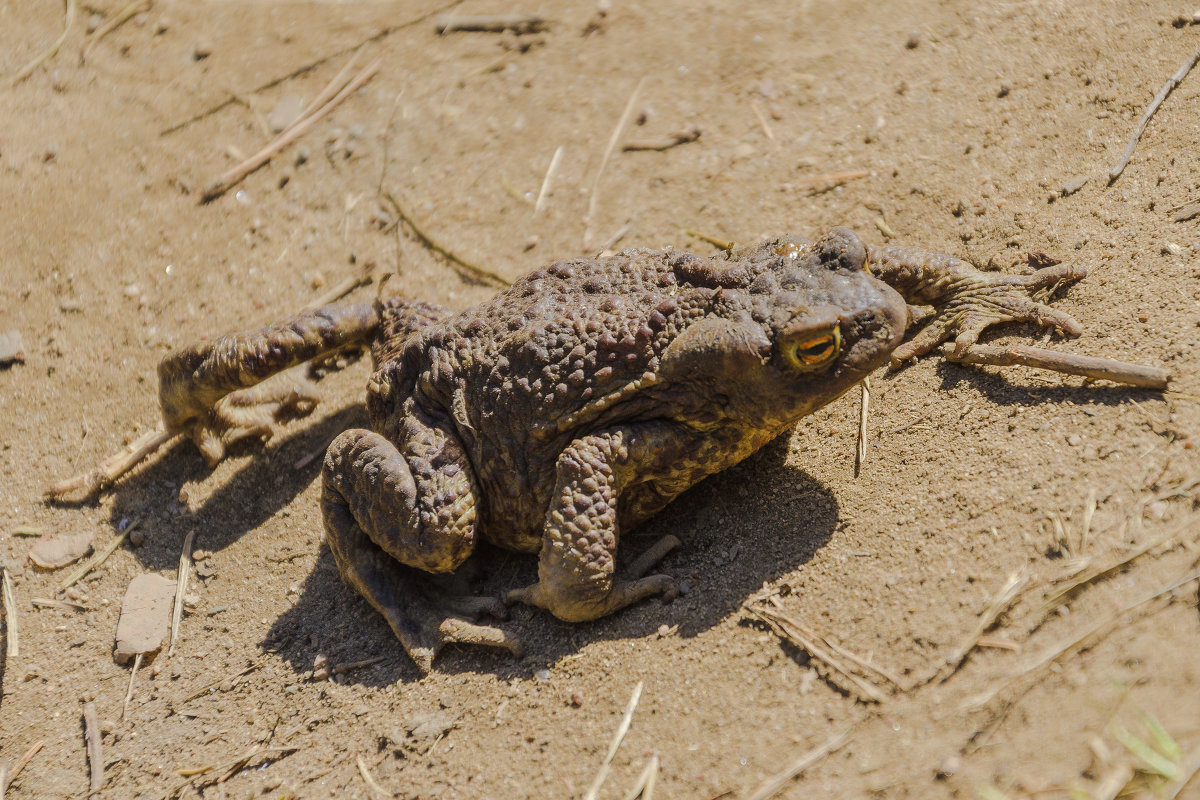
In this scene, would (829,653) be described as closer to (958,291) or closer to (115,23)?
(958,291)

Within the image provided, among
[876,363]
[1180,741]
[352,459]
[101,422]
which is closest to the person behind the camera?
[1180,741]

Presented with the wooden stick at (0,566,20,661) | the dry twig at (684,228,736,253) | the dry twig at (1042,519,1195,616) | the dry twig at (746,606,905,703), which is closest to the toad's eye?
the dry twig at (746,606,905,703)

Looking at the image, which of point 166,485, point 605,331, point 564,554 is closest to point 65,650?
point 166,485

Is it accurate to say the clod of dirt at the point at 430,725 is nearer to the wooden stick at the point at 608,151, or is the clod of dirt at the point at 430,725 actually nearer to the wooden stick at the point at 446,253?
the wooden stick at the point at 446,253

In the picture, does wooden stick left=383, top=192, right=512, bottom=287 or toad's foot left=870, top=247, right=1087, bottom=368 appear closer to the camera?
toad's foot left=870, top=247, right=1087, bottom=368

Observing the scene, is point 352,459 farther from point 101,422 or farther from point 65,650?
point 101,422

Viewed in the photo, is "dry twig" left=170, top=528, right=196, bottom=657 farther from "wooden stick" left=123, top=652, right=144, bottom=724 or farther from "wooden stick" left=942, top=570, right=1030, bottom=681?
"wooden stick" left=942, top=570, right=1030, bottom=681

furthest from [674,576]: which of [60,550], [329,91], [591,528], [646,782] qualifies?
[329,91]
